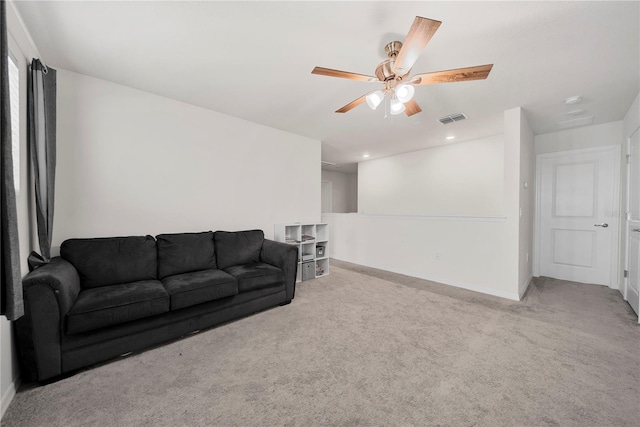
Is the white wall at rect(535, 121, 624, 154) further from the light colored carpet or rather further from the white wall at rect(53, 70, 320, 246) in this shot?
the white wall at rect(53, 70, 320, 246)

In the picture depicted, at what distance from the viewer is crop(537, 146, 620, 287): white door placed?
11.9 feet

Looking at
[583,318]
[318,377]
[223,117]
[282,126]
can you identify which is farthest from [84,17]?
[583,318]

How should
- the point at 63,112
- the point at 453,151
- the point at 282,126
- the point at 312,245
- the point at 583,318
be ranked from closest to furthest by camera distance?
the point at 63,112 < the point at 583,318 < the point at 282,126 < the point at 312,245 < the point at 453,151

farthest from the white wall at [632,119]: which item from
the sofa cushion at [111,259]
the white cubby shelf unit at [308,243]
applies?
the sofa cushion at [111,259]

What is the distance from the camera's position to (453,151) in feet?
15.8

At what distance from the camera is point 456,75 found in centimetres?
172

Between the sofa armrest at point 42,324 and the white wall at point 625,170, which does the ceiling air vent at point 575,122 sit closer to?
the white wall at point 625,170

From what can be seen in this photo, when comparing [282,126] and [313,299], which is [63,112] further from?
[313,299]

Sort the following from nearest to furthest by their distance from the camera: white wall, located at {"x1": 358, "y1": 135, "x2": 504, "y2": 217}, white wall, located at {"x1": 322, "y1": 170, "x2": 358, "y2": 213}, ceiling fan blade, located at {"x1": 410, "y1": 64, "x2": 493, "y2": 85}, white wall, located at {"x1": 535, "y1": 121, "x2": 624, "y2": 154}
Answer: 1. ceiling fan blade, located at {"x1": 410, "y1": 64, "x2": 493, "y2": 85}
2. white wall, located at {"x1": 535, "y1": 121, "x2": 624, "y2": 154}
3. white wall, located at {"x1": 358, "y1": 135, "x2": 504, "y2": 217}
4. white wall, located at {"x1": 322, "y1": 170, "x2": 358, "y2": 213}

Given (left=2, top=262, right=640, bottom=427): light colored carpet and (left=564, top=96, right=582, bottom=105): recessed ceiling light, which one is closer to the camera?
(left=2, top=262, right=640, bottom=427): light colored carpet

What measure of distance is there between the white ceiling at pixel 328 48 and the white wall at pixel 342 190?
481 centimetres

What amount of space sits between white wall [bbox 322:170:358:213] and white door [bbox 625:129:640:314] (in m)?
5.87

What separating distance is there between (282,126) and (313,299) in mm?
2607

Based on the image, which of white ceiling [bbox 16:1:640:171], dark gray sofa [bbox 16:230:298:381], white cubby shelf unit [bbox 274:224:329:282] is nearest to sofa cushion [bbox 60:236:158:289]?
dark gray sofa [bbox 16:230:298:381]
